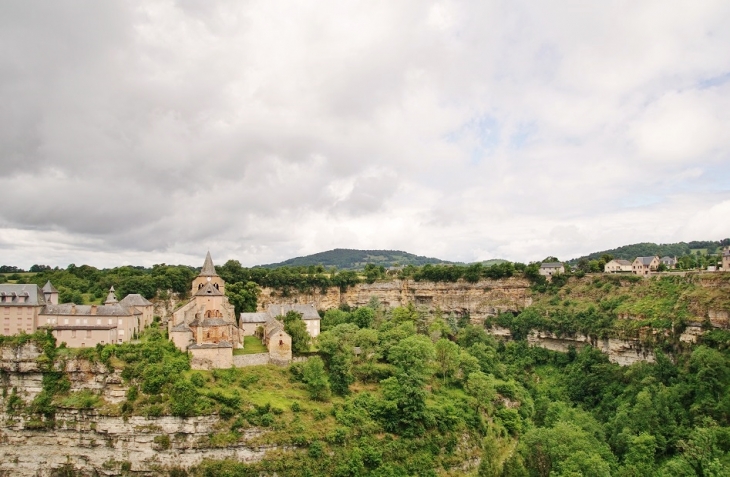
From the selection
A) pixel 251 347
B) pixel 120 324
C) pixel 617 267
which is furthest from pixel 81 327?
pixel 617 267

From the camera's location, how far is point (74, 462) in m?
43.1

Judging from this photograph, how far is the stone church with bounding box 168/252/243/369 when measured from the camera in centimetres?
4619

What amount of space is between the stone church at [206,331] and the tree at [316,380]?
23.6 feet

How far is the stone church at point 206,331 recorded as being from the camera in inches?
1818

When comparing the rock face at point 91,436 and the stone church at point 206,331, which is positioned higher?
the stone church at point 206,331

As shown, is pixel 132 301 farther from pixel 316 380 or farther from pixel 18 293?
pixel 316 380

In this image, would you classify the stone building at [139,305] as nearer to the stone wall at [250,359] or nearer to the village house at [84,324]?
the village house at [84,324]

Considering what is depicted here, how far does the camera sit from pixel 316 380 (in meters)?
46.8

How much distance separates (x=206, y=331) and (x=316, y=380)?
36.4 ft

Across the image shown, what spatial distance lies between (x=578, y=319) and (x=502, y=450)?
29.9 m

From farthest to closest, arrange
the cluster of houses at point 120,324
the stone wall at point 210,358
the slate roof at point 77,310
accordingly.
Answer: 1. the slate roof at point 77,310
2. the cluster of houses at point 120,324
3. the stone wall at point 210,358

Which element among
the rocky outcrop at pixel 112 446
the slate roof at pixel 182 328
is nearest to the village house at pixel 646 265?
the rocky outcrop at pixel 112 446

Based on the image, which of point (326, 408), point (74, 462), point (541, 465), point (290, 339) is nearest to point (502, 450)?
point (541, 465)

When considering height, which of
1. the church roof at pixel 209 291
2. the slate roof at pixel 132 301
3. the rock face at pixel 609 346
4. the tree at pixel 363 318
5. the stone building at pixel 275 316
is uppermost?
the church roof at pixel 209 291
